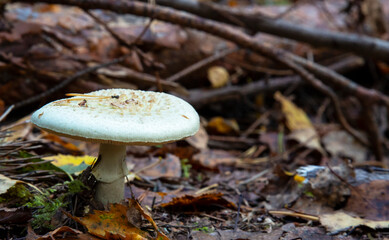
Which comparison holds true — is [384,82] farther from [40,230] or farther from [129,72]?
[40,230]

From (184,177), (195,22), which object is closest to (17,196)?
(184,177)

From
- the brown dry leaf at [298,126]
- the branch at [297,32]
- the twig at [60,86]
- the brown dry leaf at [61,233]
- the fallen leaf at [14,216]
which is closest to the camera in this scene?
the brown dry leaf at [61,233]

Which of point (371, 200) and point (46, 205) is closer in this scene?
point (46, 205)

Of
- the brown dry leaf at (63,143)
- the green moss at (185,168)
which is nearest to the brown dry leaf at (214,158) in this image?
the green moss at (185,168)

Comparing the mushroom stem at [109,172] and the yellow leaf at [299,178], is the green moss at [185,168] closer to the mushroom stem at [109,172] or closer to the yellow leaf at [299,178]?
the yellow leaf at [299,178]

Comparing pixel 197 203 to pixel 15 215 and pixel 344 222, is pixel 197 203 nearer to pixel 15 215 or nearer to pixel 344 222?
pixel 344 222

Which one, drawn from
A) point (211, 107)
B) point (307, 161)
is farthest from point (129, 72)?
point (307, 161)

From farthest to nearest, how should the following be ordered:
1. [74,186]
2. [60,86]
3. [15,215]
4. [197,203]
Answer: [60,86], [197,203], [74,186], [15,215]
